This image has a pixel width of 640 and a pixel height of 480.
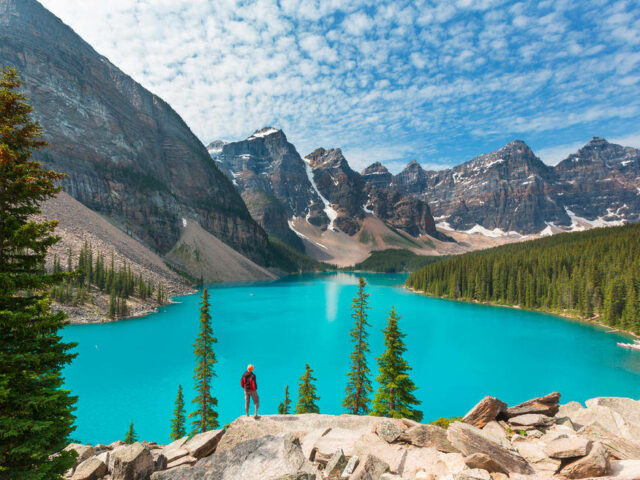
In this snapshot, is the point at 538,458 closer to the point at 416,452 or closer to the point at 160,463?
the point at 416,452

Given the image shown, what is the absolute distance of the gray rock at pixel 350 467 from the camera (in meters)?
8.74

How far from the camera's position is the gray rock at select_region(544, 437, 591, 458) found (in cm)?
837

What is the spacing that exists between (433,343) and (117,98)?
199m

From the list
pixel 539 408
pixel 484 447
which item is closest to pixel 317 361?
pixel 539 408

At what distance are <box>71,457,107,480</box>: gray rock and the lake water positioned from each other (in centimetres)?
1817

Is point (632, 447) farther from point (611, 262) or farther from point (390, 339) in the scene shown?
point (611, 262)

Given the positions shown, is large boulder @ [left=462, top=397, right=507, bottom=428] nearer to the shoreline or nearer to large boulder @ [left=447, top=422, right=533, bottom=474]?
large boulder @ [left=447, top=422, right=533, bottom=474]

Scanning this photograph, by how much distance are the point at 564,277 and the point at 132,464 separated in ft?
344

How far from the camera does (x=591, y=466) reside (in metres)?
7.84

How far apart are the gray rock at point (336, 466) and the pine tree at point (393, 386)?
13406mm

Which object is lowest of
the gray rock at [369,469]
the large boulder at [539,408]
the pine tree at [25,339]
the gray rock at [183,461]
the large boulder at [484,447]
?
the gray rock at [183,461]

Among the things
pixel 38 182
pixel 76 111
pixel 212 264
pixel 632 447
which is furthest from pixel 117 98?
pixel 632 447

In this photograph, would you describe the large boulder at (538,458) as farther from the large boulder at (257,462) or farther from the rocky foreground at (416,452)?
the large boulder at (257,462)

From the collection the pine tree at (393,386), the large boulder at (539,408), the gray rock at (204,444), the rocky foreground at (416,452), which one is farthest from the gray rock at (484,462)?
the pine tree at (393,386)
